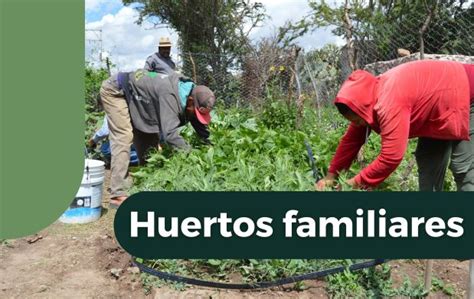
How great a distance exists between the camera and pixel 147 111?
14.9 feet

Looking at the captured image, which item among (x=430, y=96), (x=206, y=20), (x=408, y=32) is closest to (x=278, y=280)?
(x=430, y=96)

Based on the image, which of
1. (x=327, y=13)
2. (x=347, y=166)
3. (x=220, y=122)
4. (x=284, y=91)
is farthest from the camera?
(x=284, y=91)

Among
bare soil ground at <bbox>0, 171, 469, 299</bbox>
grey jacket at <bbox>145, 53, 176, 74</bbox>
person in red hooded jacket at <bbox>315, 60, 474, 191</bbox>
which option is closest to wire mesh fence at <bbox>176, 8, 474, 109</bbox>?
grey jacket at <bbox>145, 53, 176, 74</bbox>

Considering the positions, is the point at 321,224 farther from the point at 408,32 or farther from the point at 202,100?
the point at 408,32

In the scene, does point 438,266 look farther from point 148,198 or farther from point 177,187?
point 148,198

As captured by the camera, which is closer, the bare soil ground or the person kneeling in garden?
the bare soil ground

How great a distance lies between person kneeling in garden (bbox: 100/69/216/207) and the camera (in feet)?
13.8

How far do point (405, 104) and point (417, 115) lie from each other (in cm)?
21

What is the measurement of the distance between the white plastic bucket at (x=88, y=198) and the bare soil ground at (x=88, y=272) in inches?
7.8

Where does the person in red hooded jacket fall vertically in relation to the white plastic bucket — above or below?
above

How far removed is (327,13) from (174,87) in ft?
12.3

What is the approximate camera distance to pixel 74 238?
4.19 metres

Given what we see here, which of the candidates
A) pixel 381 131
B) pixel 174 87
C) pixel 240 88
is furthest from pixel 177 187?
pixel 240 88

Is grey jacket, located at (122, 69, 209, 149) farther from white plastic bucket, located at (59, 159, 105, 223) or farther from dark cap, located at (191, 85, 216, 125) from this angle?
white plastic bucket, located at (59, 159, 105, 223)
